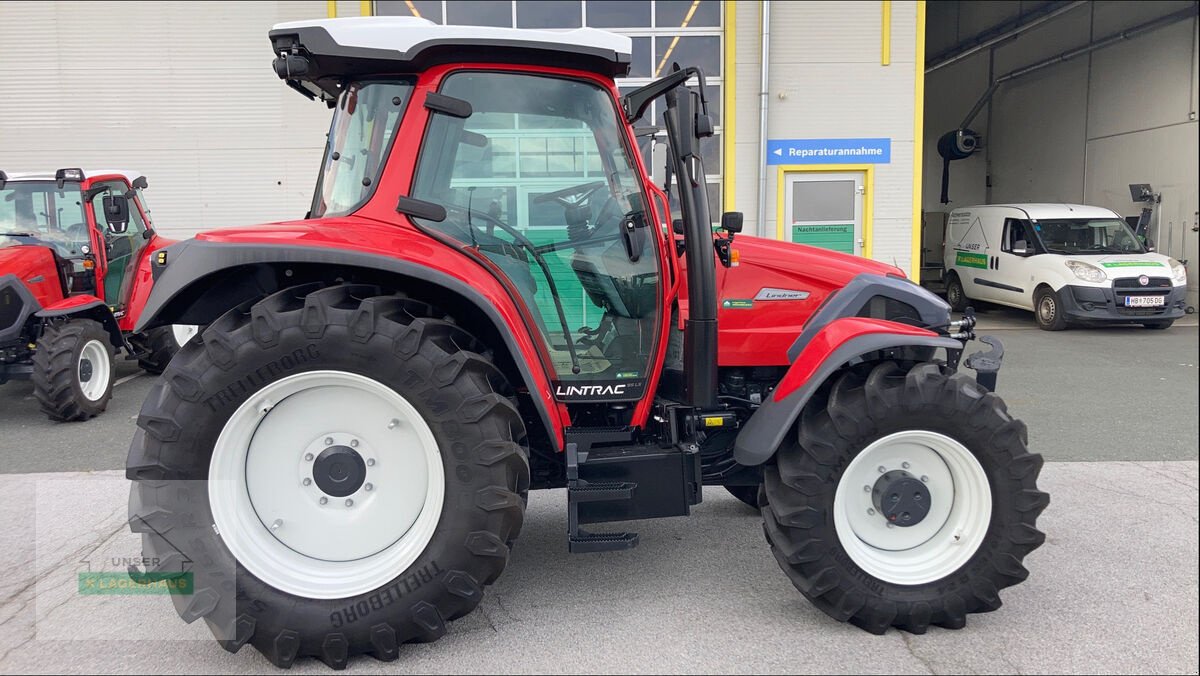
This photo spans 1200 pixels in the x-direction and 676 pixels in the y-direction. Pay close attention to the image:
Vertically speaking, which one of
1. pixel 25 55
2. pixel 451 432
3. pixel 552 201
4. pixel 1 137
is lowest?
pixel 451 432

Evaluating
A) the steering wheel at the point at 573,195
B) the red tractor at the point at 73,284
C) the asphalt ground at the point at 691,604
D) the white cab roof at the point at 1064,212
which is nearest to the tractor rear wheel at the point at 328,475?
the asphalt ground at the point at 691,604

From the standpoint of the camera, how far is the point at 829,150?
39.3ft

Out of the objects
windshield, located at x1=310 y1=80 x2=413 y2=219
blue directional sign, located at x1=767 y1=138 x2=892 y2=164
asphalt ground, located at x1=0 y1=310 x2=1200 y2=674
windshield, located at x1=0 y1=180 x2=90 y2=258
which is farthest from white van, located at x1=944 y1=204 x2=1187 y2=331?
windshield, located at x1=0 y1=180 x2=90 y2=258

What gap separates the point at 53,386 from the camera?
6.54m

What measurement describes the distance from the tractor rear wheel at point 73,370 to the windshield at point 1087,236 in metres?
13.2

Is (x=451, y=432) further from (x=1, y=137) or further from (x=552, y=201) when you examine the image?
(x=1, y=137)

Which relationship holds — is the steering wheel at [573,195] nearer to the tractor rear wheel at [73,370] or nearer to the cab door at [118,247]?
the tractor rear wheel at [73,370]

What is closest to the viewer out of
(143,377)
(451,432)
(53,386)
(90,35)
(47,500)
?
(451,432)

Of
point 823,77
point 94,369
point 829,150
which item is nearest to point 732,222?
point 94,369

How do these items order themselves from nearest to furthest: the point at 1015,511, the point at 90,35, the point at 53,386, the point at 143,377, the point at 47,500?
the point at 1015,511
the point at 47,500
the point at 53,386
the point at 143,377
the point at 90,35

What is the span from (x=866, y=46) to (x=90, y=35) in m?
11.3

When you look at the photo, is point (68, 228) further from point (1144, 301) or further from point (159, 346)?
point (1144, 301)

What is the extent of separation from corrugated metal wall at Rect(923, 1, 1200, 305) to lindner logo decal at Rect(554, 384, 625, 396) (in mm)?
11300

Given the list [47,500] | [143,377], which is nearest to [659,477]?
[47,500]
